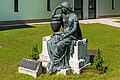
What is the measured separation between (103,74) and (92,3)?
19435 millimetres

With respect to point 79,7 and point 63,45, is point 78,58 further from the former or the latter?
point 79,7

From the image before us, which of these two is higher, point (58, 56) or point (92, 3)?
point (92, 3)

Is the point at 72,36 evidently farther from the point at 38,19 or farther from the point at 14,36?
the point at 38,19

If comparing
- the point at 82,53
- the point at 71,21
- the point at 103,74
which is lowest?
the point at 103,74

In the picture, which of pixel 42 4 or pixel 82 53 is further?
pixel 42 4

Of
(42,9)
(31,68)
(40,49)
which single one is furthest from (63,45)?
(42,9)

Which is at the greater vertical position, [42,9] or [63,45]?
[42,9]

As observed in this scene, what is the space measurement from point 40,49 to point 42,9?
477 inches

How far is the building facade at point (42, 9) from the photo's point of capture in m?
22.4

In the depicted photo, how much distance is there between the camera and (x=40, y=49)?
12.4 m

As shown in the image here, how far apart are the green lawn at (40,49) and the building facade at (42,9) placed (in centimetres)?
563

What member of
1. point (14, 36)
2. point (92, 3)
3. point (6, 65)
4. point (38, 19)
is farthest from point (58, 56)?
point (92, 3)

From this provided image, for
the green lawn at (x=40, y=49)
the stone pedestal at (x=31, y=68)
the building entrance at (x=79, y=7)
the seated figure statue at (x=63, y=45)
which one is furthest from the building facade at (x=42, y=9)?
the seated figure statue at (x=63, y=45)

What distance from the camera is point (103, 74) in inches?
341
